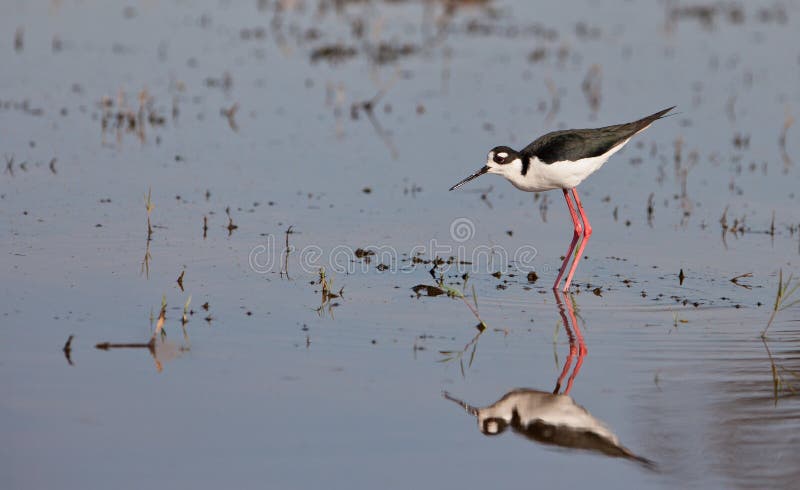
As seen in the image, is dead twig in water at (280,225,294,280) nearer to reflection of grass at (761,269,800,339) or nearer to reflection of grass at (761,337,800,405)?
reflection of grass at (761,269,800,339)

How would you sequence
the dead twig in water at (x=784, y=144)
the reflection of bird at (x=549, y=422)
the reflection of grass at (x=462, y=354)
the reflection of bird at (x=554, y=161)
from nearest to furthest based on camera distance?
1. the reflection of bird at (x=549, y=422)
2. the reflection of grass at (x=462, y=354)
3. the reflection of bird at (x=554, y=161)
4. the dead twig in water at (x=784, y=144)

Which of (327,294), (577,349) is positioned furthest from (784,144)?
(327,294)

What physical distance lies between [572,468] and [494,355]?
148 cm

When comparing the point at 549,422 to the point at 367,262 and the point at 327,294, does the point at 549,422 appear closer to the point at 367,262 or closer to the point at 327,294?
the point at 327,294

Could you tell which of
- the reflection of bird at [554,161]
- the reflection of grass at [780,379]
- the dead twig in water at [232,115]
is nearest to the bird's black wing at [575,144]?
the reflection of bird at [554,161]

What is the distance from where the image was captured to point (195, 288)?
745cm

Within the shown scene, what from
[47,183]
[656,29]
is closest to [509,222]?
[47,183]

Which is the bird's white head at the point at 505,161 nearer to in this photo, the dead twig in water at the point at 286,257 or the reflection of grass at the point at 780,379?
the dead twig in water at the point at 286,257

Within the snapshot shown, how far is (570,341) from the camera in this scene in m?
6.83

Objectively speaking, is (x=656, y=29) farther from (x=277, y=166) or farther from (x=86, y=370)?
(x=86, y=370)

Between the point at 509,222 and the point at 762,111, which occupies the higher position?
the point at 762,111

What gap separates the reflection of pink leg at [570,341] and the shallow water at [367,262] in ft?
0.17

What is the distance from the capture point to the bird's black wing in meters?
8.15

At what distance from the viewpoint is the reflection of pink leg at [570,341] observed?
20.3ft
